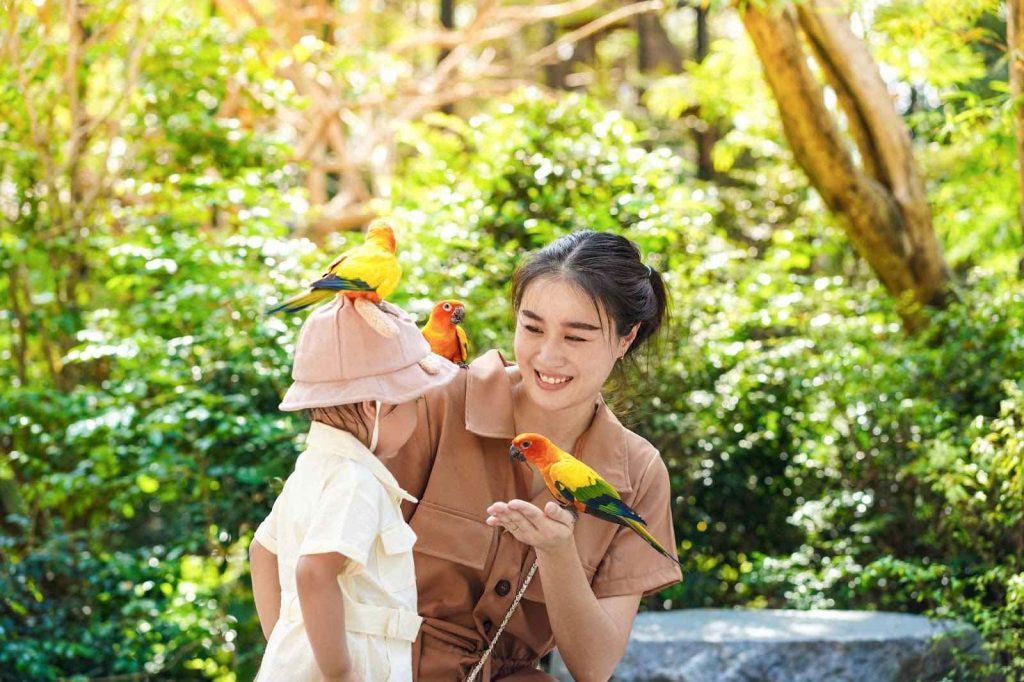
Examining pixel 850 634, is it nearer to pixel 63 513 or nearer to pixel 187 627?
pixel 187 627

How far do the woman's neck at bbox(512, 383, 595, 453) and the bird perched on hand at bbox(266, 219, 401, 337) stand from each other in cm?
51

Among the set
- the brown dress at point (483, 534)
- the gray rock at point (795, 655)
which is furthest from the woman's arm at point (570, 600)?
the gray rock at point (795, 655)

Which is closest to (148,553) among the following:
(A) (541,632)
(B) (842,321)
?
(A) (541,632)

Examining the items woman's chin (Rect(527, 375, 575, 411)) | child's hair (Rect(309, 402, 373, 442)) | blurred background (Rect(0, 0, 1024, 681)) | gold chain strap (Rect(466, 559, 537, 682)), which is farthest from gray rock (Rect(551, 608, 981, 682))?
child's hair (Rect(309, 402, 373, 442))

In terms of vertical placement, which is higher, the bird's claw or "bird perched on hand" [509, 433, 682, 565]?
the bird's claw

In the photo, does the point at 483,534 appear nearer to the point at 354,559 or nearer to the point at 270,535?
the point at 270,535

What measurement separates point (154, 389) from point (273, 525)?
2.77 metres

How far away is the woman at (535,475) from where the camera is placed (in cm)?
223

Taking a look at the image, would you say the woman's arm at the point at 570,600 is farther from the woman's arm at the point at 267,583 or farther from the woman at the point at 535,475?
the woman's arm at the point at 267,583

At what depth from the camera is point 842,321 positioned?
17.0ft

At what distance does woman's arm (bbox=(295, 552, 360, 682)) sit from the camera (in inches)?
66.8

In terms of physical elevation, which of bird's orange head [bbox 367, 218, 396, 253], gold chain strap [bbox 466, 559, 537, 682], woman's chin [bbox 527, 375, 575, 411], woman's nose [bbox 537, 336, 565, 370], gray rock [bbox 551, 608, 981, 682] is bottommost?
gray rock [bbox 551, 608, 981, 682]

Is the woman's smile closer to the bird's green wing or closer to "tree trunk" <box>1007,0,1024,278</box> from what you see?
the bird's green wing

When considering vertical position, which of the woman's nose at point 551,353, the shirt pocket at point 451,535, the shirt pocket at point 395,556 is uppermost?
the woman's nose at point 551,353
